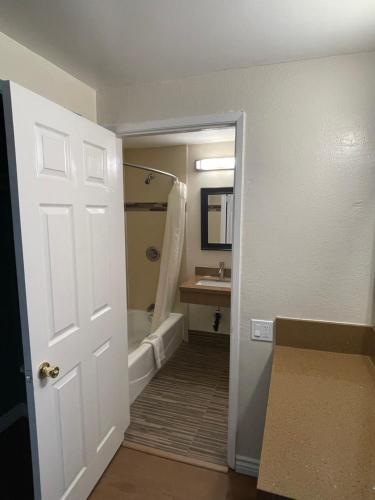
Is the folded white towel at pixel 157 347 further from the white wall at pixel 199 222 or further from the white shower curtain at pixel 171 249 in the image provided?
the white wall at pixel 199 222

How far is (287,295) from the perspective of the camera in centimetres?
157

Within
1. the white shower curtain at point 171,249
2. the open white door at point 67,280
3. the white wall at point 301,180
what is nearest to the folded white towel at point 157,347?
the white shower curtain at point 171,249

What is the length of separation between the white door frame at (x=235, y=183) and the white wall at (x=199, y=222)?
5.33 feet

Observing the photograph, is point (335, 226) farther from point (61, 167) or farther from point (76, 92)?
point (76, 92)

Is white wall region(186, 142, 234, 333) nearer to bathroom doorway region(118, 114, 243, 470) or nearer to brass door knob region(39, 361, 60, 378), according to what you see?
bathroom doorway region(118, 114, 243, 470)

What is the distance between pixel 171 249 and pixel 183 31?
215 centimetres

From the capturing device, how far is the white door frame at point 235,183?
5.09 ft

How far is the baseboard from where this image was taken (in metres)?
1.75

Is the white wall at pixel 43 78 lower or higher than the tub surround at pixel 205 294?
higher

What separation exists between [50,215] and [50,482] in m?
1.17

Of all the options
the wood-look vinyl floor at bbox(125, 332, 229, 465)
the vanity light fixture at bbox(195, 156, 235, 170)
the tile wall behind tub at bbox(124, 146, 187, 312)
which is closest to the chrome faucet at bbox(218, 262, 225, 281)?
the tile wall behind tub at bbox(124, 146, 187, 312)

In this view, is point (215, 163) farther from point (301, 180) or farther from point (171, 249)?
point (301, 180)

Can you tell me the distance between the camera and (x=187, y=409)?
7.72 ft

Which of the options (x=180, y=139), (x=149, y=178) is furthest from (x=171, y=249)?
(x=180, y=139)
